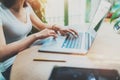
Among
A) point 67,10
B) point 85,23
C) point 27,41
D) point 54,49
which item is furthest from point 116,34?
point 27,41

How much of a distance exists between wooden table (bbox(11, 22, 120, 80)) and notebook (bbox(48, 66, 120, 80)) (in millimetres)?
34

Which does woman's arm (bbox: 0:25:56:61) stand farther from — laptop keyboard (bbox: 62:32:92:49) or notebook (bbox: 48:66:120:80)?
notebook (bbox: 48:66:120:80)

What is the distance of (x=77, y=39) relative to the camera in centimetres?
165

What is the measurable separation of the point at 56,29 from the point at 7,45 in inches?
16.1

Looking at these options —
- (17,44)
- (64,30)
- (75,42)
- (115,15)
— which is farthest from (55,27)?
(115,15)

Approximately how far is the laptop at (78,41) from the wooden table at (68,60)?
40mm

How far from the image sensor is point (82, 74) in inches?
48.4

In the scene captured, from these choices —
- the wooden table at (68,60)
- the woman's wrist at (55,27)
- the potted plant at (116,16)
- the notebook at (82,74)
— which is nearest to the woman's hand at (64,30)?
the woman's wrist at (55,27)

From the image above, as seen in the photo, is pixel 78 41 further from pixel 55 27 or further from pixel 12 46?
pixel 12 46

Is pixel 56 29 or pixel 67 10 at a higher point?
pixel 67 10

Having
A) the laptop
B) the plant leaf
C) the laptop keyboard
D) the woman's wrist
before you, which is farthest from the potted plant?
the woman's wrist

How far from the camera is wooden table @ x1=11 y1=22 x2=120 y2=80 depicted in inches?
48.7

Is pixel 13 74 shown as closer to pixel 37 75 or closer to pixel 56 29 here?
pixel 37 75

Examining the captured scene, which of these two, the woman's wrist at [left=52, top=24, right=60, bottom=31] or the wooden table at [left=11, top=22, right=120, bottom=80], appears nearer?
the wooden table at [left=11, top=22, right=120, bottom=80]
